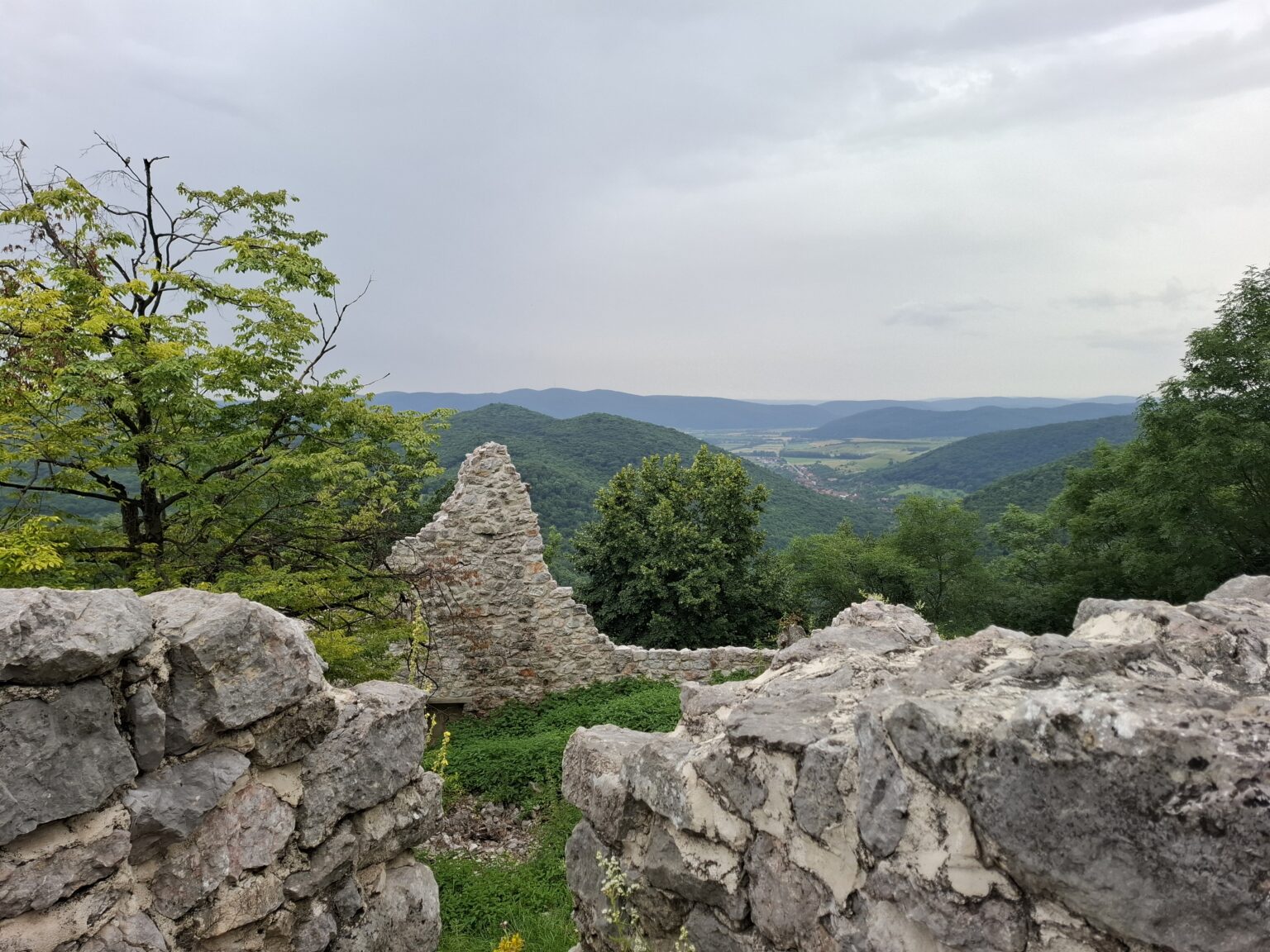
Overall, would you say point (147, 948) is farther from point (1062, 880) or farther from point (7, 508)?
point (7, 508)

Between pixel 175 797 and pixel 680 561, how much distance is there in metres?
15.6

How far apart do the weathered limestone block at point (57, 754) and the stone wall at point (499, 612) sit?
27.4 feet

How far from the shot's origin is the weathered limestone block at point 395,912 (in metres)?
4.41

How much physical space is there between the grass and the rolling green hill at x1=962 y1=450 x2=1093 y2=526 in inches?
1606

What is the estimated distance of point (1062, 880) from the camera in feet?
6.92

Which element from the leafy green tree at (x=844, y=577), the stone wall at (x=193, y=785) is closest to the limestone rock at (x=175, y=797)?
the stone wall at (x=193, y=785)

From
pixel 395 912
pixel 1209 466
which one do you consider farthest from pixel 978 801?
pixel 1209 466

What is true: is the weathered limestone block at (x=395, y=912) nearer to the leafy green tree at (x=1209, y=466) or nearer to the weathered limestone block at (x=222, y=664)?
the weathered limestone block at (x=222, y=664)

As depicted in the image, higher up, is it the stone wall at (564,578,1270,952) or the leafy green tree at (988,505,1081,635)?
the stone wall at (564,578,1270,952)

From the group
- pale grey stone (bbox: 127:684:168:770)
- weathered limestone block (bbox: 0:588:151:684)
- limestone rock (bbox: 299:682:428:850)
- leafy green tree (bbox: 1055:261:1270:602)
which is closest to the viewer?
weathered limestone block (bbox: 0:588:151:684)

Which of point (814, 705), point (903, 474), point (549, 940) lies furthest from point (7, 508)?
point (903, 474)

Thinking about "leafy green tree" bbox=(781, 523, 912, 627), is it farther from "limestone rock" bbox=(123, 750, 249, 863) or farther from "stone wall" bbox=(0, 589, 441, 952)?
"limestone rock" bbox=(123, 750, 249, 863)

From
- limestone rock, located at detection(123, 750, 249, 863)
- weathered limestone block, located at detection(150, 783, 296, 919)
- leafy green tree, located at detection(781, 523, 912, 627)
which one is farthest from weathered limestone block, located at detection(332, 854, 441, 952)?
leafy green tree, located at detection(781, 523, 912, 627)

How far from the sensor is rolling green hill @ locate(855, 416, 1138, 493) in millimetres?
126125
